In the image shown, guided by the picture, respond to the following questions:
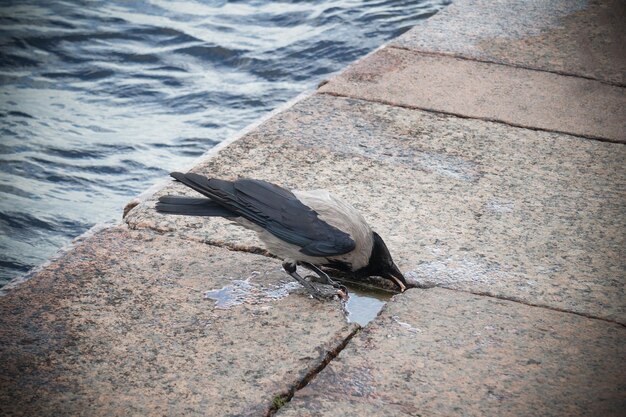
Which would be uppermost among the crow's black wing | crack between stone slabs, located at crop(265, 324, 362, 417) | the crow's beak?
the crow's black wing

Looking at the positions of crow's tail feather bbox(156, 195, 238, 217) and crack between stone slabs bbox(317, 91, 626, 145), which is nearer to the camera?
crow's tail feather bbox(156, 195, 238, 217)

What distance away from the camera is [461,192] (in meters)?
4.24

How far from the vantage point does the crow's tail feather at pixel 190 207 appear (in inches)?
135

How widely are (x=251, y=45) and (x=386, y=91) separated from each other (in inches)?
A: 138

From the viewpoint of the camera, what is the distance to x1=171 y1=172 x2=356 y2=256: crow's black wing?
3.37 meters

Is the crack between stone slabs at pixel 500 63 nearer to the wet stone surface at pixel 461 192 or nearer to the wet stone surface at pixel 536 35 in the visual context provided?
the wet stone surface at pixel 536 35

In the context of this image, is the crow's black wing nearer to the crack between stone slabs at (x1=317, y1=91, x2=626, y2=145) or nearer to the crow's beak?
the crow's beak

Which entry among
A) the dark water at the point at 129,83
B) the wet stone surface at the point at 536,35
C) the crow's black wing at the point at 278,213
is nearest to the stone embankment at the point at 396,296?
the crow's black wing at the point at 278,213

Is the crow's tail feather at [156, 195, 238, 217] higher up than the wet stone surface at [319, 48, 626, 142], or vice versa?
the crow's tail feather at [156, 195, 238, 217]

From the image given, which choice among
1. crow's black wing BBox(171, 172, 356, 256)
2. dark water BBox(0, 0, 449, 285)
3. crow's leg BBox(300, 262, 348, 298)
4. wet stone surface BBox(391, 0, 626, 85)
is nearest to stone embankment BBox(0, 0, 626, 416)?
crow's leg BBox(300, 262, 348, 298)

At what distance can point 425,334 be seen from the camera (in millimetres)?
3180

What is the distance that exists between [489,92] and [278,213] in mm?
2416

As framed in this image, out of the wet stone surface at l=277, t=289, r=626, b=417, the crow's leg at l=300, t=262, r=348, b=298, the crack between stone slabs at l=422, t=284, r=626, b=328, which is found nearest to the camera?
the wet stone surface at l=277, t=289, r=626, b=417

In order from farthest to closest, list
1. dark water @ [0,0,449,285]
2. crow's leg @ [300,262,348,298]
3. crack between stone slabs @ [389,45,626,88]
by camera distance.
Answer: dark water @ [0,0,449,285], crack between stone slabs @ [389,45,626,88], crow's leg @ [300,262,348,298]
